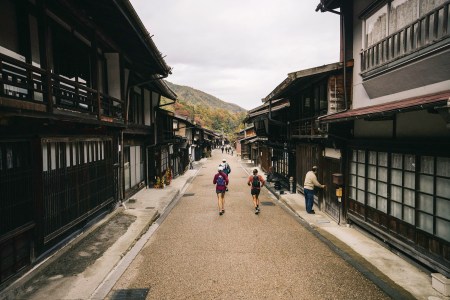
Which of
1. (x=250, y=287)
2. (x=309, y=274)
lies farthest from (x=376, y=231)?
(x=250, y=287)

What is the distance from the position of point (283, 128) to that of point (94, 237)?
15602mm

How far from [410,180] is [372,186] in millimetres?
1874

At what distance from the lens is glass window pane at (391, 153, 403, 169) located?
7684 mm

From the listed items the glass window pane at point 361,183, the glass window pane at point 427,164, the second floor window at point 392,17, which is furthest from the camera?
the glass window pane at point 361,183

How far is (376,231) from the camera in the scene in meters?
8.75

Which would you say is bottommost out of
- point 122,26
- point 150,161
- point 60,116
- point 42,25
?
point 150,161

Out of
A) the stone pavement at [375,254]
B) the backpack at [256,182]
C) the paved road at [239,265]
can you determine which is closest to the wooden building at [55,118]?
the paved road at [239,265]

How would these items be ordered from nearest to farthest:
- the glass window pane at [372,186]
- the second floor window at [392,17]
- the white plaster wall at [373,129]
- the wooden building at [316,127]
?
the second floor window at [392,17], the white plaster wall at [373,129], the glass window pane at [372,186], the wooden building at [316,127]

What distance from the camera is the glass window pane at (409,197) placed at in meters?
7.19

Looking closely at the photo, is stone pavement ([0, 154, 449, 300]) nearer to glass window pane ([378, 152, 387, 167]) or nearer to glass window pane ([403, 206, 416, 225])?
glass window pane ([403, 206, 416, 225])

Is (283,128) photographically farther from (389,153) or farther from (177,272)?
(177,272)

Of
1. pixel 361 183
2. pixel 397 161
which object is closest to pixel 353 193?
pixel 361 183

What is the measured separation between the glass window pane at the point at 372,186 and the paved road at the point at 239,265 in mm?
2387

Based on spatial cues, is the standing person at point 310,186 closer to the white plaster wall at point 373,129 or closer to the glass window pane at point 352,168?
the glass window pane at point 352,168
